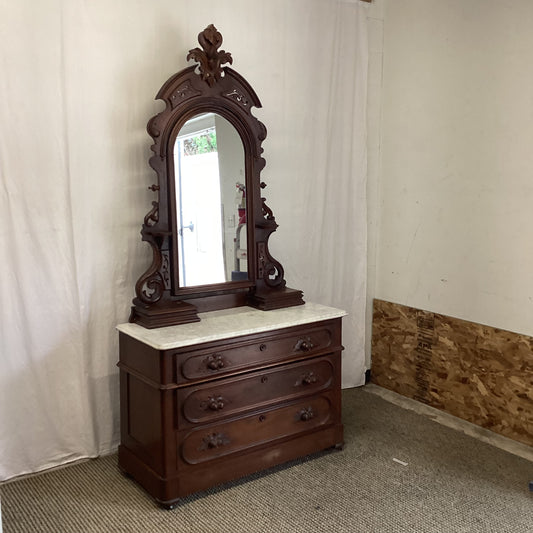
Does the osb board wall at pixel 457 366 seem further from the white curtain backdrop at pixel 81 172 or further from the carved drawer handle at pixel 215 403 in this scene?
the carved drawer handle at pixel 215 403

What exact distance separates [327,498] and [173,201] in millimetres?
1509

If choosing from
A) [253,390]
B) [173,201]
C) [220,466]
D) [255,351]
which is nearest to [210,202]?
[173,201]

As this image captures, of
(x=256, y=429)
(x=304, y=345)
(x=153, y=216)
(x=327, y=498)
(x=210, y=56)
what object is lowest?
(x=327, y=498)

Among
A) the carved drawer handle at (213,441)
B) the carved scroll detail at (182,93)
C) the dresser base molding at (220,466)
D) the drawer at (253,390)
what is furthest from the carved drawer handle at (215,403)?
the carved scroll detail at (182,93)

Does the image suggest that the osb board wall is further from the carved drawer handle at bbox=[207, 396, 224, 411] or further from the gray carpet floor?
the carved drawer handle at bbox=[207, 396, 224, 411]

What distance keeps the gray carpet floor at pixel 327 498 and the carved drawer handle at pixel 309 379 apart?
0.39 metres

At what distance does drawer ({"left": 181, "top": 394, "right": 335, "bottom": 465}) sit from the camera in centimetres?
241

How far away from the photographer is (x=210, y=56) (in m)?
2.67

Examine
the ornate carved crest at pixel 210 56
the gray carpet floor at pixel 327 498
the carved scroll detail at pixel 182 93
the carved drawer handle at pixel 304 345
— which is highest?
the ornate carved crest at pixel 210 56

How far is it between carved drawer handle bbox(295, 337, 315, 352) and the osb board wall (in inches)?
38.7

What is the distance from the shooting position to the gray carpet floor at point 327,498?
2238 millimetres

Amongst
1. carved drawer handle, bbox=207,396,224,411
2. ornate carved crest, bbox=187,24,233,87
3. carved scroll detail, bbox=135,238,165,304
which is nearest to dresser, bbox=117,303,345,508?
carved drawer handle, bbox=207,396,224,411

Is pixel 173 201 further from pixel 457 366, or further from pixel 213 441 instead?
pixel 457 366

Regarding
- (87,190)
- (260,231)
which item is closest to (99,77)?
(87,190)
